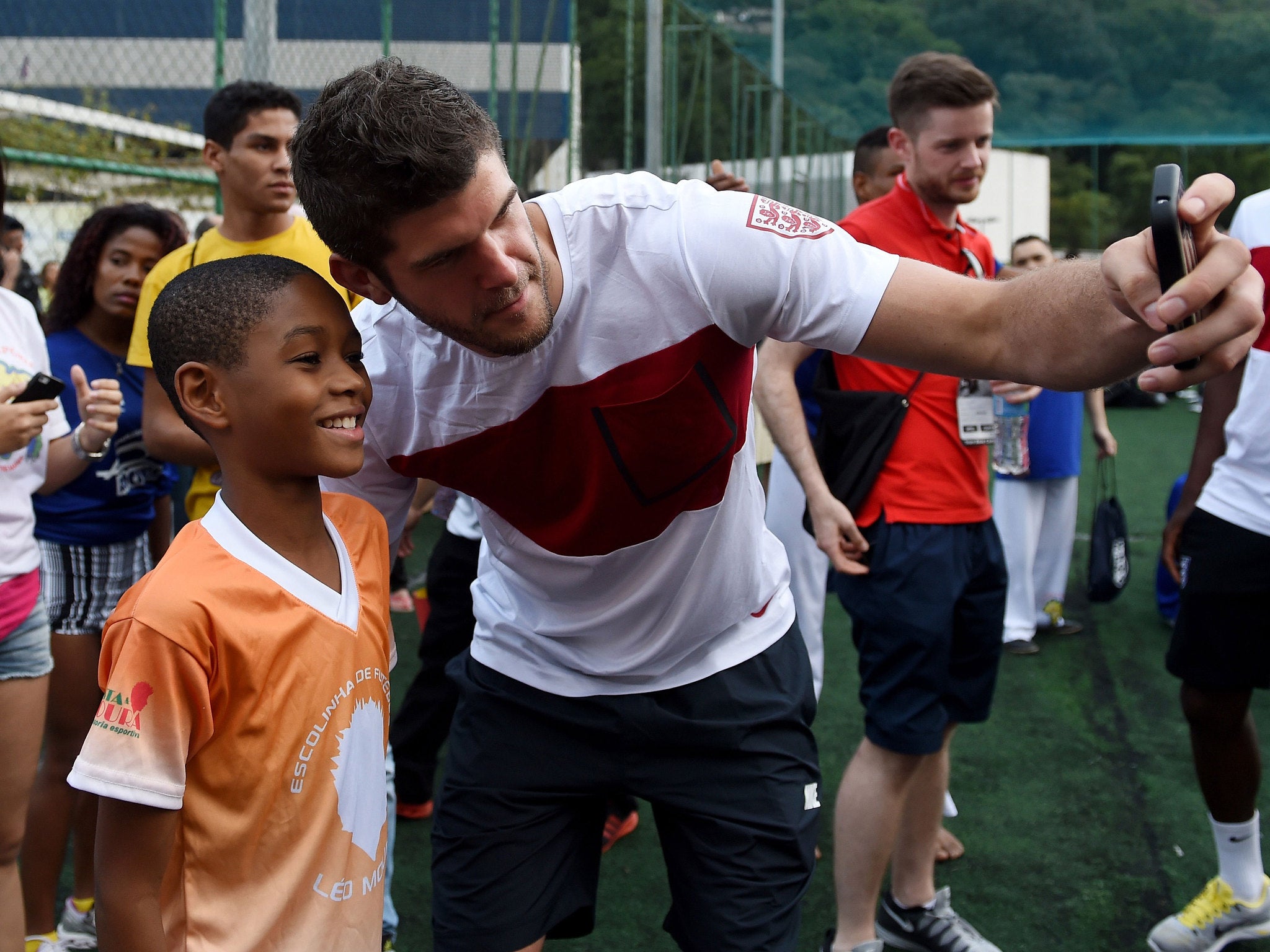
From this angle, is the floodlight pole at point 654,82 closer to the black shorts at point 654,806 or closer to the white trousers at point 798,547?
the white trousers at point 798,547

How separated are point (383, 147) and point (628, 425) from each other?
522mm

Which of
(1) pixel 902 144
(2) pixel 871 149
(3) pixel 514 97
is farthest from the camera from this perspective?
(3) pixel 514 97

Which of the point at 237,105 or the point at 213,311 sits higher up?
the point at 237,105

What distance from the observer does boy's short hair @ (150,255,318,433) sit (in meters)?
1.66

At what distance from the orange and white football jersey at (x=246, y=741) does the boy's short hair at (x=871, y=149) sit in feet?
11.7

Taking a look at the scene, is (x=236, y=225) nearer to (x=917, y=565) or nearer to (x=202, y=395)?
(x=202, y=395)

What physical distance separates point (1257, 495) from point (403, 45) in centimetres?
433

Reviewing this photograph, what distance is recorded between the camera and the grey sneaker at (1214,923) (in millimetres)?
2988

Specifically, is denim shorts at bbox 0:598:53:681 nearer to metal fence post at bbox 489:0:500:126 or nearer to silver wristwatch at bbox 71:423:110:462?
silver wristwatch at bbox 71:423:110:462

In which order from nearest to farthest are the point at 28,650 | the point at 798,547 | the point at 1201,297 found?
the point at 1201,297 < the point at 28,650 < the point at 798,547

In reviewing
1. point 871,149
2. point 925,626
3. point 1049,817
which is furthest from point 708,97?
point 925,626

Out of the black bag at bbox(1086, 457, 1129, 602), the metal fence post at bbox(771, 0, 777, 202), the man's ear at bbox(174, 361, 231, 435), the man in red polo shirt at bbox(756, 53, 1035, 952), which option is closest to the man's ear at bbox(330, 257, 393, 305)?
the man's ear at bbox(174, 361, 231, 435)

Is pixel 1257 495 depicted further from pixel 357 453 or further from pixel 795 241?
pixel 357 453

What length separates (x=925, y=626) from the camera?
9.14ft
